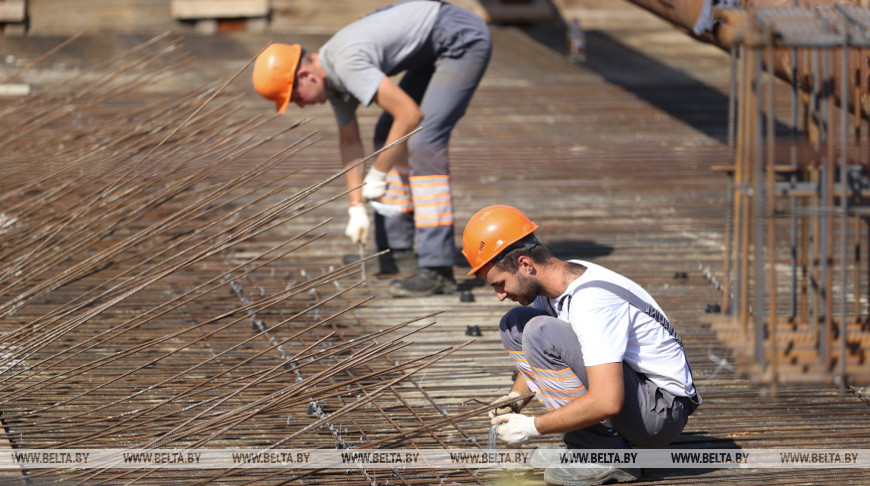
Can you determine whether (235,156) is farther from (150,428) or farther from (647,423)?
(647,423)

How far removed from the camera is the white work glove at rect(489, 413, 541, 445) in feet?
9.01

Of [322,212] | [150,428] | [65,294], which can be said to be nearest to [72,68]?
[322,212]

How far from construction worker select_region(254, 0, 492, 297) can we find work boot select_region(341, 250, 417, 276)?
249mm

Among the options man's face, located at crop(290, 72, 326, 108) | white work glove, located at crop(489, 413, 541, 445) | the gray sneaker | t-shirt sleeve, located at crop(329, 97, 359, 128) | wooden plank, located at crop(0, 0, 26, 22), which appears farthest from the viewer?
wooden plank, located at crop(0, 0, 26, 22)

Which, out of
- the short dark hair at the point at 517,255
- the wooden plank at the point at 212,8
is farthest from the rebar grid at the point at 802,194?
the wooden plank at the point at 212,8

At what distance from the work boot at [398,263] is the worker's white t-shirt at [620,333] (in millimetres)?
1954

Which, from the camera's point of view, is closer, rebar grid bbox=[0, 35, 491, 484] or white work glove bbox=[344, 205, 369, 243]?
rebar grid bbox=[0, 35, 491, 484]

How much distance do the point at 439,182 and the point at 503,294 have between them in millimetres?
1626

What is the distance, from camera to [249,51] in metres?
8.49

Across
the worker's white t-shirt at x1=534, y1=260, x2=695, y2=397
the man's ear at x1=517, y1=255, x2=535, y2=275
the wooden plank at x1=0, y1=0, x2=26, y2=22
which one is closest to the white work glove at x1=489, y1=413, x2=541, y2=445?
the worker's white t-shirt at x1=534, y1=260, x2=695, y2=397

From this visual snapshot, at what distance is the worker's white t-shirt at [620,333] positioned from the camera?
2.61 meters

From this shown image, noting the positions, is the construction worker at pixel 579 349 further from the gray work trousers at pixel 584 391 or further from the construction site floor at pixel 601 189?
the construction site floor at pixel 601 189

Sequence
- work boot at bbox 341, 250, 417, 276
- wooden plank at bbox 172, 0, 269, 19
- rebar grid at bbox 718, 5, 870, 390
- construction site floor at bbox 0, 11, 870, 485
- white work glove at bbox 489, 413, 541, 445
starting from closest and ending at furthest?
rebar grid at bbox 718, 5, 870, 390 → white work glove at bbox 489, 413, 541, 445 → construction site floor at bbox 0, 11, 870, 485 → work boot at bbox 341, 250, 417, 276 → wooden plank at bbox 172, 0, 269, 19

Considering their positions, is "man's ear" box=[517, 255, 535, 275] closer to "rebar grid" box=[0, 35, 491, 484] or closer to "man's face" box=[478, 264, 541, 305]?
"man's face" box=[478, 264, 541, 305]
